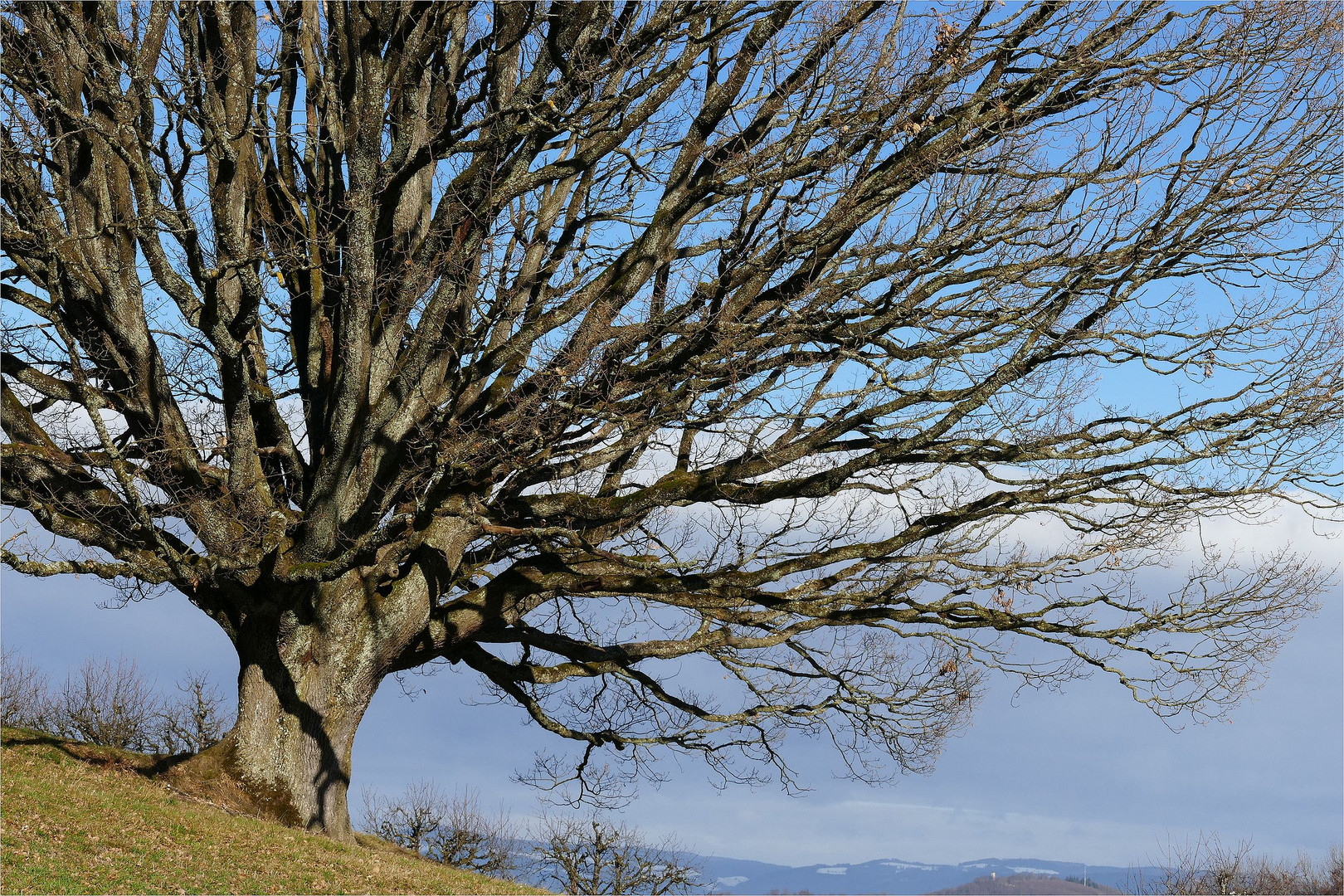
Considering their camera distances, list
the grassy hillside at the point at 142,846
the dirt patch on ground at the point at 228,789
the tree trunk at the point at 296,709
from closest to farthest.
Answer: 1. the grassy hillside at the point at 142,846
2. the dirt patch on ground at the point at 228,789
3. the tree trunk at the point at 296,709

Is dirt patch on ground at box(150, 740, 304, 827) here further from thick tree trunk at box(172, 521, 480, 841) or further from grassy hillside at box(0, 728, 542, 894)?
grassy hillside at box(0, 728, 542, 894)

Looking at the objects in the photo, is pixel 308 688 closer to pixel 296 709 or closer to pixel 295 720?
pixel 296 709

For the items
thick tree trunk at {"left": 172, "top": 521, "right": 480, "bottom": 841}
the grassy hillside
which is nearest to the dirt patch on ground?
thick tree trunk at {"left": 172, "top": 521, "right": 480, "bottom": 841}

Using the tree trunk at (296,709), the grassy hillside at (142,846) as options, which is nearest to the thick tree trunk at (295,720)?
the tree trunk at (296,709)

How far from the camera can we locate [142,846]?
10141 mm

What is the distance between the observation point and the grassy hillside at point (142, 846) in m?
9.39

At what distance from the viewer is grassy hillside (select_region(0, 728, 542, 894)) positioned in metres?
9.39

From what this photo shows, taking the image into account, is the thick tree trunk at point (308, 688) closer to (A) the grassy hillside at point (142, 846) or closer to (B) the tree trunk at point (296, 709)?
(B) the tree trunk at point (296, 709)

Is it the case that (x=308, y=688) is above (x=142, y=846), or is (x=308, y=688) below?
above

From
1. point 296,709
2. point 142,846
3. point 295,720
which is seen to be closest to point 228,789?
point 295,720

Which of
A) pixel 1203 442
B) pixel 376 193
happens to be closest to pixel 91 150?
pixel 376 193

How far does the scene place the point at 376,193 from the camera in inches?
436

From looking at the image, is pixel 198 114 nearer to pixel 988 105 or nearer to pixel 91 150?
pixel 91 150

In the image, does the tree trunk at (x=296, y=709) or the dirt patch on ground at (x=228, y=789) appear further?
the tree trunk at (x=296, y=709)
